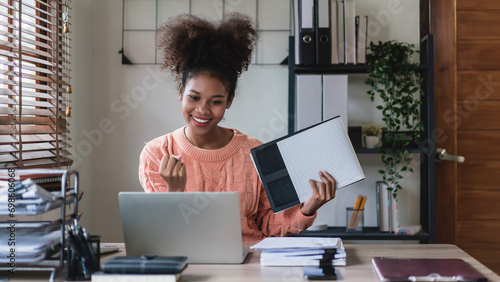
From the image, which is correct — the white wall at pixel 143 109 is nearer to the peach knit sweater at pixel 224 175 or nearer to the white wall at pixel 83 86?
the white wall at pixel 83 86

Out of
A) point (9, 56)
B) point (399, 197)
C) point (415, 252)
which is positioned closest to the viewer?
point (415, 252)

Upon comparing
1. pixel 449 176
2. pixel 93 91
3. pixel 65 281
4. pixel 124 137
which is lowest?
pixel 65 281

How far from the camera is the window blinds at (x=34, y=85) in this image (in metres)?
1.65

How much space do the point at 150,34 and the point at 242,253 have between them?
1585 mm

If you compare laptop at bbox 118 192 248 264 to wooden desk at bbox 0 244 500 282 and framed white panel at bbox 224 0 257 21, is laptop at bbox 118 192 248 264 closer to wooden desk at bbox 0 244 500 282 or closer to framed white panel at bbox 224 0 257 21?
wooden desk at bbox 0 244 500 282

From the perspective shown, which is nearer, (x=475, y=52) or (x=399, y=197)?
(x=475, y=52)

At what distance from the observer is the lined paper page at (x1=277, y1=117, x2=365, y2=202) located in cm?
126

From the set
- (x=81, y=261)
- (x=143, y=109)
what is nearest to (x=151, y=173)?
(x=81, y=261)

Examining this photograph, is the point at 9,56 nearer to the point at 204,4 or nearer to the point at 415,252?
the point at 204,4

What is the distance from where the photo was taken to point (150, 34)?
2.40m

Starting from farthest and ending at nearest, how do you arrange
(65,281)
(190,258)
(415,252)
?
(415,252), (190,258), (65,281)

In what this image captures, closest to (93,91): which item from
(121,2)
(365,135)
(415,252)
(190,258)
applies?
(121,2)

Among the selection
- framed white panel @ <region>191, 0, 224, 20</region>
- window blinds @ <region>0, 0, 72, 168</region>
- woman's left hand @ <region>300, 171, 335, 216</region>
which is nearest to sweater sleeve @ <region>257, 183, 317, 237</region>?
woman's left hand @ <region>300, 171, 335, 216</region>

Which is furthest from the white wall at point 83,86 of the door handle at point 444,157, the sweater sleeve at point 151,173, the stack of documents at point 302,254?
the door handle at point 444,157
